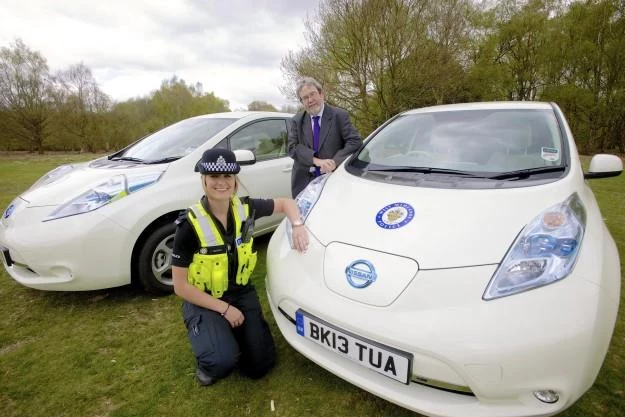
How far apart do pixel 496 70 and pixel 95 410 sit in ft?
72.6

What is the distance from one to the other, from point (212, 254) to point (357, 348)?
2.79 feet

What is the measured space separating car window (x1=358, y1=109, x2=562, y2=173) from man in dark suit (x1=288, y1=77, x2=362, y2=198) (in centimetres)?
37

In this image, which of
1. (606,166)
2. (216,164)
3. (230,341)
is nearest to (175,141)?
(216,164)

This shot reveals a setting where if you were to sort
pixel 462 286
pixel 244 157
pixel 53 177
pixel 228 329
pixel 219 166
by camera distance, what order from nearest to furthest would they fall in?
1. pixel 462 286
2. pixel 219 166
3. pixel 228 329
4. pixel 244 157
5. pixel 53 177

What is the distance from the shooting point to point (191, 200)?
8.69 feet

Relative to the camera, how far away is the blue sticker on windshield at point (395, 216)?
154 centimetres

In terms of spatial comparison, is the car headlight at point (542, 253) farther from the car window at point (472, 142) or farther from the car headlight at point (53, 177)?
the car headlight at point (53, 177)

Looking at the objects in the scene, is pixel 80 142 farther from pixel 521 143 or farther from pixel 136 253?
pixel 521 143

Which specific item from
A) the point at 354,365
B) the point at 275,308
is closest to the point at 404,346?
the point at 354,365

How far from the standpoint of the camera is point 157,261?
8.34 feet

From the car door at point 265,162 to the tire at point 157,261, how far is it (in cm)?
74

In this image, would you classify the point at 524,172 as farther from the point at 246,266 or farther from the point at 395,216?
the point at 246,266

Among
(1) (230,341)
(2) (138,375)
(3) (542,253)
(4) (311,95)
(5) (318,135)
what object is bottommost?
(2) (138,375)

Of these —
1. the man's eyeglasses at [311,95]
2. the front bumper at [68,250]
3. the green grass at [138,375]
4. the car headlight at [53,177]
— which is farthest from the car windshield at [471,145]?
the car headlight at [53,177]
